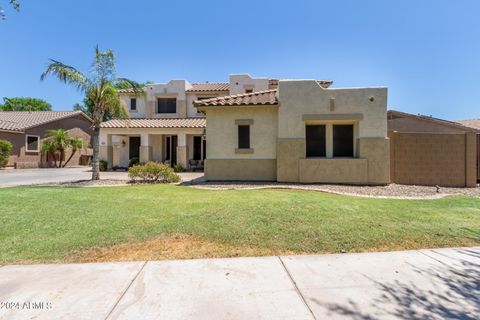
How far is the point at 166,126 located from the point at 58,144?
49.7 feet

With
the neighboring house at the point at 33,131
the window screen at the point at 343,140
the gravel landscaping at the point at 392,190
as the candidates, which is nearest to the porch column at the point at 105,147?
the neighboring house at the point at 33,131

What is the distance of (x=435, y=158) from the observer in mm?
12625

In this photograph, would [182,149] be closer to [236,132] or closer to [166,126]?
[166,126]

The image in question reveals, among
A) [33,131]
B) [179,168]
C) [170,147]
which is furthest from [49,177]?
[33,131]

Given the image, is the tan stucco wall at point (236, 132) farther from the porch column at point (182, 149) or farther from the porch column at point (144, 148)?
the porch column at point (144, 148)

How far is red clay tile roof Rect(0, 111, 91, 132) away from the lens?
28.2 metres

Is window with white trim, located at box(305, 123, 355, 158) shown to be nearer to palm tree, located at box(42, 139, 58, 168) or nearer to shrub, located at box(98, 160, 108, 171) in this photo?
shrub, located at box(98, 160, 108, 171)

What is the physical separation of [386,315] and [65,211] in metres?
7.86

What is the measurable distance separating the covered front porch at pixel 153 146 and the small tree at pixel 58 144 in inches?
356

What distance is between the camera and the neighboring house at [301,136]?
13008 millimetres

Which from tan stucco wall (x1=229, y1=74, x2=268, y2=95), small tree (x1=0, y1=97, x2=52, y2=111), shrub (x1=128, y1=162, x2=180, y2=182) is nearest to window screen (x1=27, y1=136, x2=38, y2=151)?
shrub (x1=128, y1=162, x2=180, y2=182)

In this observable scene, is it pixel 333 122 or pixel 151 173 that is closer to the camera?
pixel 333 122

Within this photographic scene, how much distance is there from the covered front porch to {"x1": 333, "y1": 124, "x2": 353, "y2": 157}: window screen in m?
11.9

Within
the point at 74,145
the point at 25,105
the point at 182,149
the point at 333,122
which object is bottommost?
the point at 182,149
